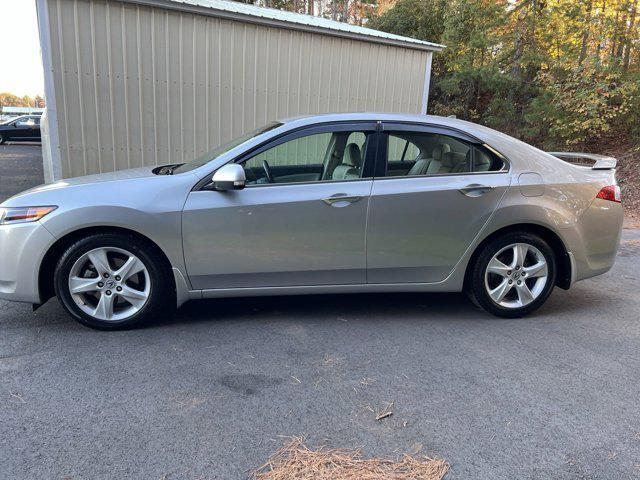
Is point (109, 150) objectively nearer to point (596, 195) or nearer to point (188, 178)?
point (188, 178)

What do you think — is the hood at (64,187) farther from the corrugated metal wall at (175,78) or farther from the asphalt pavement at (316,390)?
the corrugated metal wall at (175,78)

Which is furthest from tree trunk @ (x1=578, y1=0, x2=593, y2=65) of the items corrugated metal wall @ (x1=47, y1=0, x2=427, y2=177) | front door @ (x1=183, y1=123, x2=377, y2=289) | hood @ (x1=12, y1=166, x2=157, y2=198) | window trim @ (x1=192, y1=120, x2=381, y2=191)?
hood @ (x1=12, y1=166, x2=157, y2=198)

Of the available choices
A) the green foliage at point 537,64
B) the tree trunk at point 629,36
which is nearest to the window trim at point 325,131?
the green foliage at point 537,64

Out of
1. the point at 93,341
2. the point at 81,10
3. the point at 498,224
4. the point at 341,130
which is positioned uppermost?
the point at 81,10

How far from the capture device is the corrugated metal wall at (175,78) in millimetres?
7168

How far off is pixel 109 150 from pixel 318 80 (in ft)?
12.5

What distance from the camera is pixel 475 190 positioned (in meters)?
3.81

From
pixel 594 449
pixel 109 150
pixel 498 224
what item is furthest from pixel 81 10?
pixel 594 449

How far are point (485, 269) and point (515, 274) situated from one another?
0.26 m

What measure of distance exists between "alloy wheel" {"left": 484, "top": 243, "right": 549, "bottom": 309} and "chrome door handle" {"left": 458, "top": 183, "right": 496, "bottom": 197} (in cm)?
49

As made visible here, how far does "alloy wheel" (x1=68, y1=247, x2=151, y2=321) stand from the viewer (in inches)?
137

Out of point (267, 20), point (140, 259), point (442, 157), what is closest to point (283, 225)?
point (140, 259)

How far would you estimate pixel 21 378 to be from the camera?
113 inches

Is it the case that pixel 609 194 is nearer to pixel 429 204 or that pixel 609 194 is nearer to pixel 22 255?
pixel 429 204
